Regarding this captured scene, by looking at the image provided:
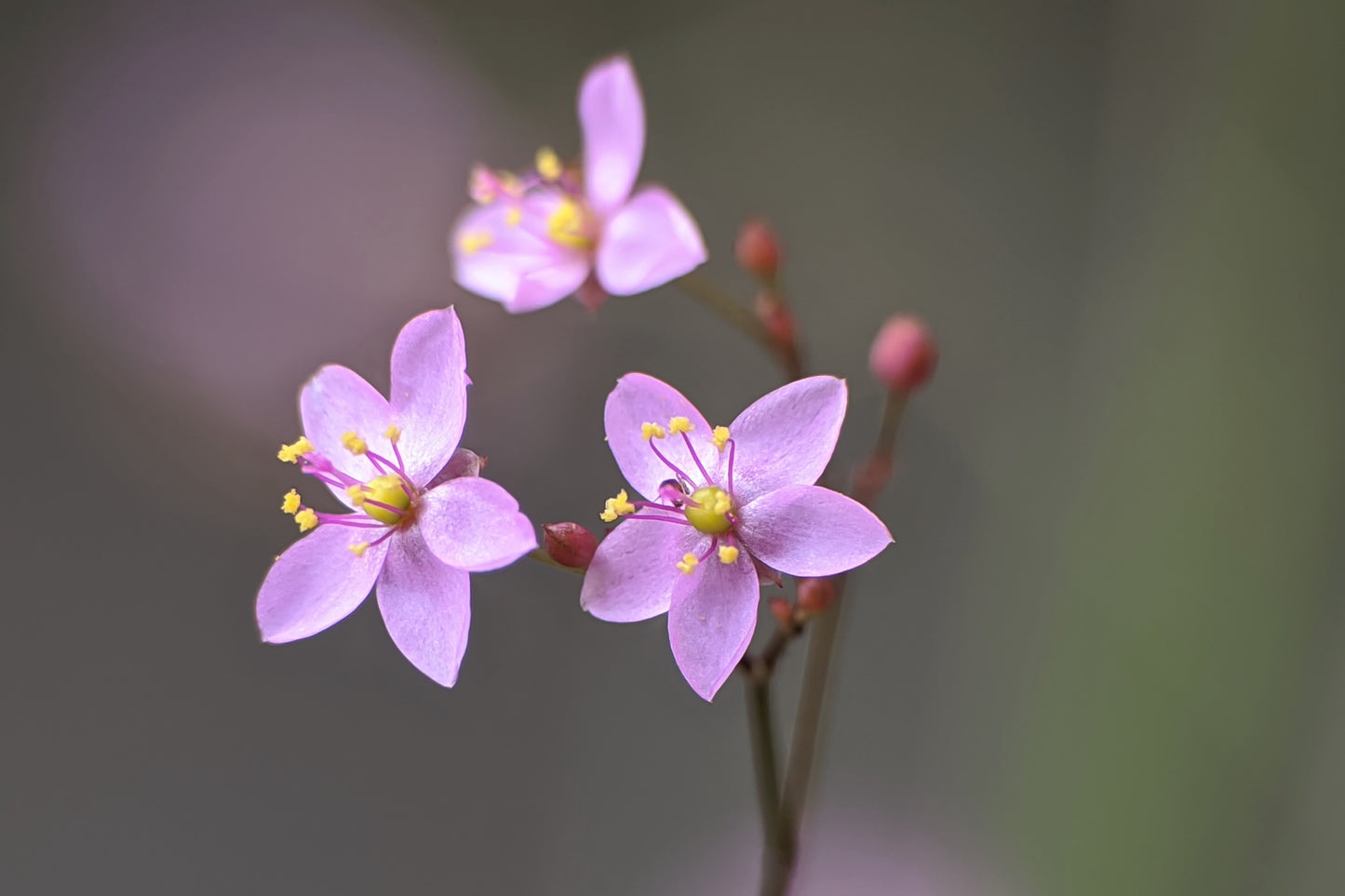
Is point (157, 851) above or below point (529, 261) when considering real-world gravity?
below

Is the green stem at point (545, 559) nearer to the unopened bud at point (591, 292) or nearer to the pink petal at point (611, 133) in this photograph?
the unopened bud at point (591, 292)

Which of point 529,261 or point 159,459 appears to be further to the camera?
point 159,459

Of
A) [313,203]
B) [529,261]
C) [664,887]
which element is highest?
[313,203]

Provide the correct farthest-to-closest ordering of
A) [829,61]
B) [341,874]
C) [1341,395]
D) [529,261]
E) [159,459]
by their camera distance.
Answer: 1. [829,61]
2. [159,459]
3. [341,874]
4. [1341,395]
5. [529,261]

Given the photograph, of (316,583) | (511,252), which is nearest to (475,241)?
(511,252)

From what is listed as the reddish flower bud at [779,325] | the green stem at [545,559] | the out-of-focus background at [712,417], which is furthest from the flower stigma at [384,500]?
the out-of-focus background at [712,417]

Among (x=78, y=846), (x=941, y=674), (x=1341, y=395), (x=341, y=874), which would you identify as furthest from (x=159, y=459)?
(x=1341, y=395)

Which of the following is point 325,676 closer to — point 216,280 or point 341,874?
point 341,874
